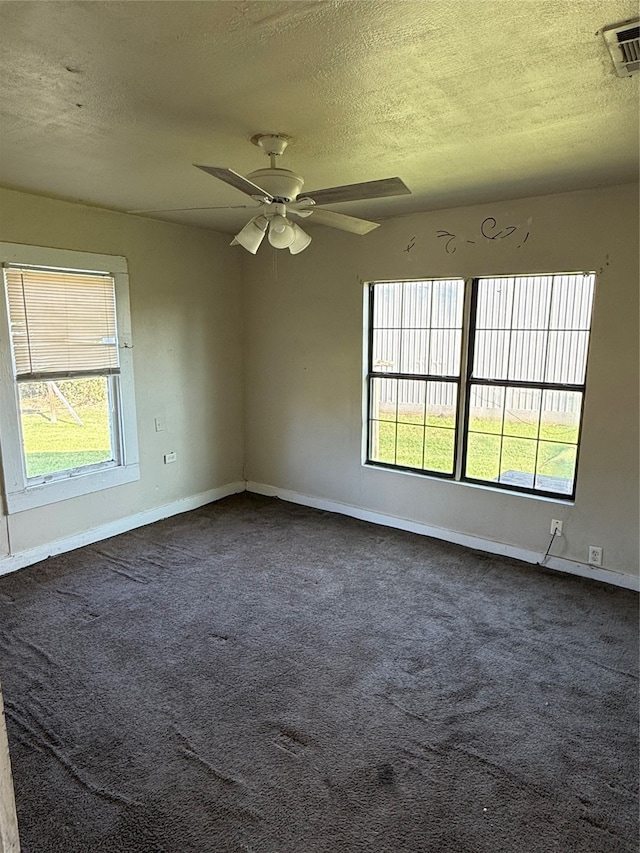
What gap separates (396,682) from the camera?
2533 millimetres

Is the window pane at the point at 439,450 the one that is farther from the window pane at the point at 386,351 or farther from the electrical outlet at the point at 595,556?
the electrical outlet at the point at 595,556

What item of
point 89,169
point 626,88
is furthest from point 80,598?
point 626,88

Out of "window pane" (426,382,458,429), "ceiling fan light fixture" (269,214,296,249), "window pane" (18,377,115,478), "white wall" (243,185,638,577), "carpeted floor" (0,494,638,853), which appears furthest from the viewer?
"window pane" (426,382,458,429)

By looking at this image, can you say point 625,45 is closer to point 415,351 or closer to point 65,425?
point 415,351

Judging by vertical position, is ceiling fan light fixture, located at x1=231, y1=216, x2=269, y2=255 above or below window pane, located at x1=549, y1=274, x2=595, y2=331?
above

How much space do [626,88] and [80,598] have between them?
3776 mm

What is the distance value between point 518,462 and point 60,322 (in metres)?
3.51

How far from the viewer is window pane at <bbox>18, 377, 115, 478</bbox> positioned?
3668 millimetres

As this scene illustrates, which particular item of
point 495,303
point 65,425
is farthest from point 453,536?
point 65,425

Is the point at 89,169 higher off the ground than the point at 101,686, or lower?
higher

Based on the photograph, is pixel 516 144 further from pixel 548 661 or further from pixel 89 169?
pixel 548 661

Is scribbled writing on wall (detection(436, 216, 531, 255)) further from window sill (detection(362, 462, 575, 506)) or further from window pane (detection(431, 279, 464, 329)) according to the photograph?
window sill (detection(362, 462, 575, 506))

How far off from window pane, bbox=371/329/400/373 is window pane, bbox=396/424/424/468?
1.68 ft

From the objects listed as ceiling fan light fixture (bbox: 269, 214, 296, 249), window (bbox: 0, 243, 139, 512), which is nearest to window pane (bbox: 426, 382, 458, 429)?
ceiling fan light fixture (bbox: 269, 214, 296, 249)
